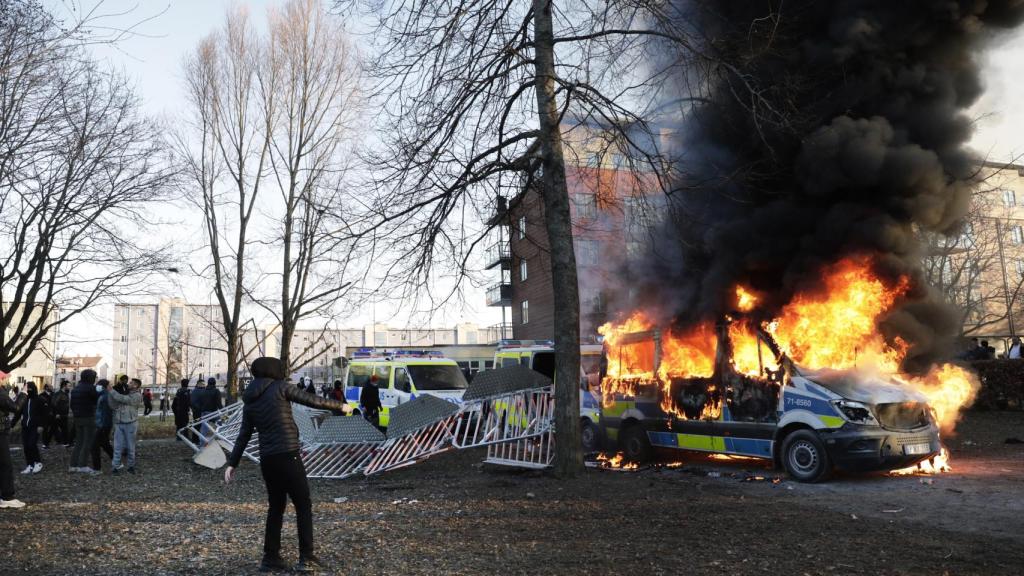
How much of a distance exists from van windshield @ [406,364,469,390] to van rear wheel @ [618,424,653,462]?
6.80 meters

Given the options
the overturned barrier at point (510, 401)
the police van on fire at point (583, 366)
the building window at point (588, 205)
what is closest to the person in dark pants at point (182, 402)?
the police van on fire at point (583, 366)

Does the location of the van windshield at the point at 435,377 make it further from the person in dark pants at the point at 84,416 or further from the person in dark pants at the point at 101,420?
the person in dark pants at the point at 84,416

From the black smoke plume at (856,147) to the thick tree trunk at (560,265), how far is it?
70.6 inches

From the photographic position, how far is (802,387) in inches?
386

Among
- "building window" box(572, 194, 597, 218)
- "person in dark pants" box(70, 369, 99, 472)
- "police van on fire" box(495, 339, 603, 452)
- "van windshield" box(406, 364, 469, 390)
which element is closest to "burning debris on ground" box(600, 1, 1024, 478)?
"police van on fire" box(495, 339, 603, 452)

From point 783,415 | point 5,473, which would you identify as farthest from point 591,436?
point 5,473

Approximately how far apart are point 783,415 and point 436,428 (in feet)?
17.4

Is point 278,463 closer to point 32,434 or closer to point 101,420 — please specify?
point 101,420

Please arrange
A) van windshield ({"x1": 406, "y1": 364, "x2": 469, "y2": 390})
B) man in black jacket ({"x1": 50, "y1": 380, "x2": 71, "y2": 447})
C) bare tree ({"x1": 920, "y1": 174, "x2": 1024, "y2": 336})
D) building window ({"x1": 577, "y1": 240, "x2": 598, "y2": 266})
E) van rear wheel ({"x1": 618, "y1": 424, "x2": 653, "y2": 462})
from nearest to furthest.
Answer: van rear wheel ({"x1": 618, "y1": 424, "x2": 653, "y2": 462}) < man in black jacket ({"x1": 50, "y1": 380, "x2": 71, "y2": 447}) < van windshield ({"x1": 406, "y1": 364, "x2": 469, "y2": 390}) < building window ({"x1": 577, "y1": 240, "x2": 598, "y2": 266}) < bare tree ({"x1": 920, "y1": 174, "x2": 1024, "y2": 336})

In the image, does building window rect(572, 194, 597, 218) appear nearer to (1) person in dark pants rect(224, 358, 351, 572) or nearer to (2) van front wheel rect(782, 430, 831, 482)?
(2) van front wheel rect(782, 430, 831, 482)

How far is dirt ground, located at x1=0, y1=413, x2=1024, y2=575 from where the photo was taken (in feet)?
18.6

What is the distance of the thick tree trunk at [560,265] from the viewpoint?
10352 mm

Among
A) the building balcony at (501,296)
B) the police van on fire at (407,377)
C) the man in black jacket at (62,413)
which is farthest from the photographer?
the building balcony at (501,296)

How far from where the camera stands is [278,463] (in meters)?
5.55
